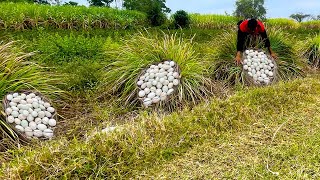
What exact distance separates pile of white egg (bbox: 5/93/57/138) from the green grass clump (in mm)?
247

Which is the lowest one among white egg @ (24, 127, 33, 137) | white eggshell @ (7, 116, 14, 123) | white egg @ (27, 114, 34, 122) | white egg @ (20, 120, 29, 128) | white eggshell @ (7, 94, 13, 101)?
white egg @ (24, 127, 33, 137)

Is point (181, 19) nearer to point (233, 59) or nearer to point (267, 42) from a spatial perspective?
point (267, 42)

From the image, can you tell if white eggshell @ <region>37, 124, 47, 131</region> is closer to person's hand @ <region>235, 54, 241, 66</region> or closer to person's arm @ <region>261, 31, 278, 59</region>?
A: person's hand @ <region>235, 54, 241, 66</region>

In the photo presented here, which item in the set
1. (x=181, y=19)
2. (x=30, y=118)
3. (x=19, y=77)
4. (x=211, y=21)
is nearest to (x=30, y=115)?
(x=30, y=118)

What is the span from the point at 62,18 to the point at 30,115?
6251 mm

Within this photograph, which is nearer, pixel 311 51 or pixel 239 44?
pixel 239 44

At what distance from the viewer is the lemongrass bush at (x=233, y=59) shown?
4.54 meters

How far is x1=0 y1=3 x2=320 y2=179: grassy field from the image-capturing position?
242 cm

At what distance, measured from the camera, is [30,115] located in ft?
10.6

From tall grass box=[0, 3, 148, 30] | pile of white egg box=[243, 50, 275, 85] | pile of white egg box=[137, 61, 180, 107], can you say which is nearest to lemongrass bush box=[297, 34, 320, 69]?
pile of white egg box=[243, 50, 275, 85]

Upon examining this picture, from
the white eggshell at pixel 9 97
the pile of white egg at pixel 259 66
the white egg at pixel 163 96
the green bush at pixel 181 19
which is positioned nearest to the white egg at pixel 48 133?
the white eggshell at pixel 9 97

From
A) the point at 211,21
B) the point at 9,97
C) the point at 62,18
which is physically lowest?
the point at 9,97

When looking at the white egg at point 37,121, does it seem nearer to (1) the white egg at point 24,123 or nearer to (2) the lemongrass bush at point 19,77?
(1) the white egg at point 24,123

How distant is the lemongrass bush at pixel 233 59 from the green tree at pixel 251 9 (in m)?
13.2
